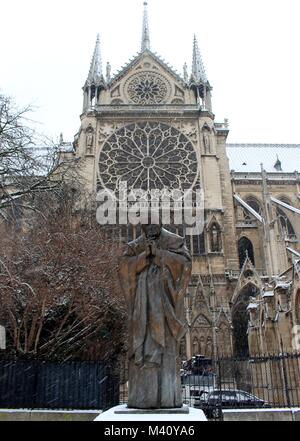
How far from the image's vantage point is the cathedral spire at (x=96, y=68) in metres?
32.8

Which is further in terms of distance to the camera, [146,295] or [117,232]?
[117,232]

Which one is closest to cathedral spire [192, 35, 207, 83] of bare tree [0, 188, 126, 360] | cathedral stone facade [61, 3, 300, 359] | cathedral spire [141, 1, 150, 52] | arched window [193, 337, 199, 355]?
cathedral stone facade [61, 3, 300, 359]

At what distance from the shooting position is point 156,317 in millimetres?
4531

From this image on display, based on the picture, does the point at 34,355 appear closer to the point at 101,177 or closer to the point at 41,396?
the point at 41,396

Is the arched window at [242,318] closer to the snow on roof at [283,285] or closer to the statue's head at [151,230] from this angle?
the snow on roof at [283,285]

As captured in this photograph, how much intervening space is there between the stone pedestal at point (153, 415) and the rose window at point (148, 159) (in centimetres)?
2522

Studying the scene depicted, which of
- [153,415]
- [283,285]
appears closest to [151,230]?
[153,415]

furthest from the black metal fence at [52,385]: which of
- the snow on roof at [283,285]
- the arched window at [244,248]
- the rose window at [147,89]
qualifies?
the rose window at [147,89]

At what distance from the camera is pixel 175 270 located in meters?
4.75

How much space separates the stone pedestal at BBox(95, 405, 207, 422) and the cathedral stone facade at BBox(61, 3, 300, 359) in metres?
17.7

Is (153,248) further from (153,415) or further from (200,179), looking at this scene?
(200,179)
